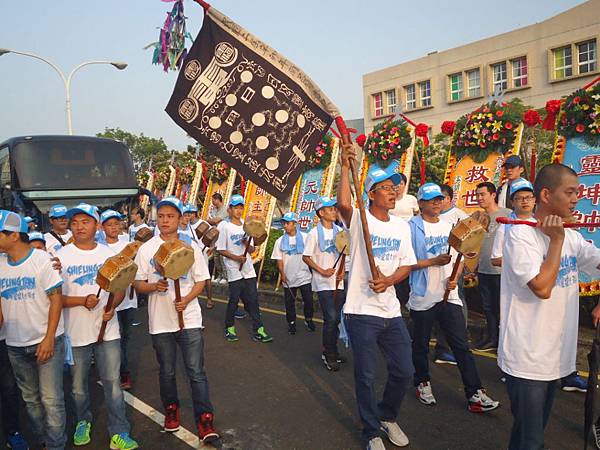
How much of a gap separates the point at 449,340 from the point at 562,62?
3149cm

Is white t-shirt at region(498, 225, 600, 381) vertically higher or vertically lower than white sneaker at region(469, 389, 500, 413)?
higher

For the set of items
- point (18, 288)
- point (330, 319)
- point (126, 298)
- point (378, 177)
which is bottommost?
point (330, 319)

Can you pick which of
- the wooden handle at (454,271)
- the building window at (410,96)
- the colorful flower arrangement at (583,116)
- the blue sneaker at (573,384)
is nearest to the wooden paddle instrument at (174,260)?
the wooden handle at (454,271)

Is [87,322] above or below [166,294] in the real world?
below

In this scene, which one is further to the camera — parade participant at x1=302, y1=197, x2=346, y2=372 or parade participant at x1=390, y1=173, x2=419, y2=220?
parade participant at x1=390, y1=173, x2=419, y2=220

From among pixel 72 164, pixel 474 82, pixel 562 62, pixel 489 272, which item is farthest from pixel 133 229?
pixel 474 82

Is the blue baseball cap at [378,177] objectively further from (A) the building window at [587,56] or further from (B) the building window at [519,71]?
(B) the building window at [519,71]

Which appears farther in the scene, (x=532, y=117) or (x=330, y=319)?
(x=532, y=117)

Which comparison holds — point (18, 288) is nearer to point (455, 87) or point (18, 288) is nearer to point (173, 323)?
point (173, 323)

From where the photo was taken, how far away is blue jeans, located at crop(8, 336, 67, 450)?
11.9 ft

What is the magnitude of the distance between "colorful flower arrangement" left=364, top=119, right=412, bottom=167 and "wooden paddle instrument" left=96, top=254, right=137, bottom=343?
7263mm

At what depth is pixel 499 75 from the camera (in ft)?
111

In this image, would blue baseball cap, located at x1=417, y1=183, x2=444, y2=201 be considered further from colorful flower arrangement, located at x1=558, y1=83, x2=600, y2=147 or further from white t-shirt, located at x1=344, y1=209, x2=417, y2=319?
colorful flower arrangement, located at x1=558, y1=83, x2=600, y2=147

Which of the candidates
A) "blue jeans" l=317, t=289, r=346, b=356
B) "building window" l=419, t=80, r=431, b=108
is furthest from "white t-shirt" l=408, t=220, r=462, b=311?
"building window" l=419, t=80, r=431, b=108
